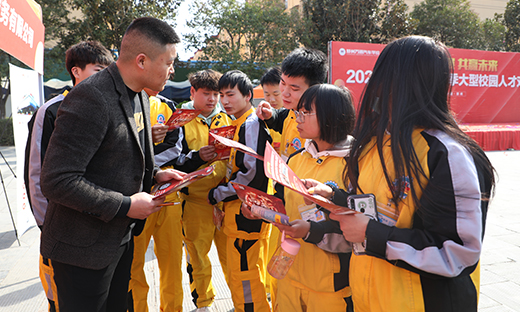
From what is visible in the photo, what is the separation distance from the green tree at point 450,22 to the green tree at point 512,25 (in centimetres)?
254

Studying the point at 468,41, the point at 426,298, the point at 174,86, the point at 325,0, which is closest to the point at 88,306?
the point at 426,298

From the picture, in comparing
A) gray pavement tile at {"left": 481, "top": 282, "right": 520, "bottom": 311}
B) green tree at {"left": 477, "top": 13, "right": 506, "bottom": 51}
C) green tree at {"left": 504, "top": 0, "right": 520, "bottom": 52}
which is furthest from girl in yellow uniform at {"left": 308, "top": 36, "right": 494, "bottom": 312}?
green tree at {"left": 504, "top": 0, "right": 520, "bottom": 52}

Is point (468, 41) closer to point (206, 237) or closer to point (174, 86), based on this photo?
point (174, 86)

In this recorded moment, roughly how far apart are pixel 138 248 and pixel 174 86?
12.8 meters

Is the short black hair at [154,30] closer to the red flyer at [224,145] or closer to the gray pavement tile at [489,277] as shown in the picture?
the red flyer at [224,145]

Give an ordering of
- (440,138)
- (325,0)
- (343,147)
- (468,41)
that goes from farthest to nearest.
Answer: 1. (468,41)
2. (325,0)
3. (343,147)
4. (440,138)

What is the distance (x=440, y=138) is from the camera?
1.08 metres

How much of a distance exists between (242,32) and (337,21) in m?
4.69

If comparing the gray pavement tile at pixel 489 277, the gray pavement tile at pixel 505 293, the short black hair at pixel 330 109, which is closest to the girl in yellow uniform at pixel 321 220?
the short black hair at pixel 330 109

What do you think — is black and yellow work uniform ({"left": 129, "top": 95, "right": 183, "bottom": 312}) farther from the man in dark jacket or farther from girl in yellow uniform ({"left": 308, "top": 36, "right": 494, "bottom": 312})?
girl in yellow uniform ({"left": 308, "top": 36, "right": 494, "bottom": 312})

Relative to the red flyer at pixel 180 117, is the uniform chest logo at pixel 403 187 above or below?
below

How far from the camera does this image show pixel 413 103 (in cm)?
115

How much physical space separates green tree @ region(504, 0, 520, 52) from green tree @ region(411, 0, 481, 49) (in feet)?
8.33

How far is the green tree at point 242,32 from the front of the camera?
648 inches
